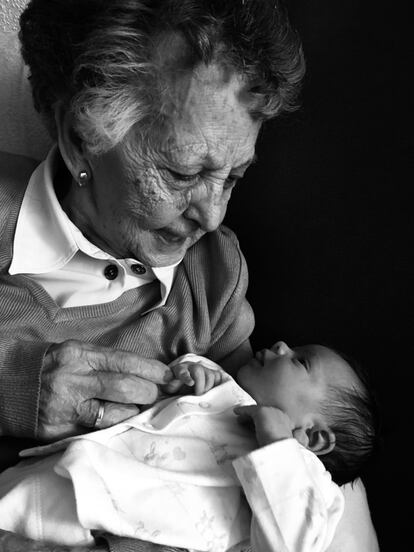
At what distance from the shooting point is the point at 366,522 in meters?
1.52

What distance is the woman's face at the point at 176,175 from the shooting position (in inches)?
52.1

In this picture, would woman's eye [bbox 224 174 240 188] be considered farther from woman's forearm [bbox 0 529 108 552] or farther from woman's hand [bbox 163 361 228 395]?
woman's forearm [bbox 0 529 108 552]

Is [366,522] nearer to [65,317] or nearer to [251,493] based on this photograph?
[251,493]

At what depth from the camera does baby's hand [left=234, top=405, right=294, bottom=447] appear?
127 cm

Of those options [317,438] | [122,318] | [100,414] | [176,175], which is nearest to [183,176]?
[176,175]

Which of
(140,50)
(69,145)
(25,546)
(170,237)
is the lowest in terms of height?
(25,546)

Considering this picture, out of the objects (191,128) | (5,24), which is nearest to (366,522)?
(191,128)

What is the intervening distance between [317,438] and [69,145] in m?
0.86

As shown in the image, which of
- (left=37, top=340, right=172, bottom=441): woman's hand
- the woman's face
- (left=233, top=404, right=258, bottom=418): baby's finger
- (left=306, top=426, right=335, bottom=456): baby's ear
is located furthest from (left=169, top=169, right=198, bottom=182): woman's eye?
(left=306, top=426, right=335, bottom=456): baby's ear

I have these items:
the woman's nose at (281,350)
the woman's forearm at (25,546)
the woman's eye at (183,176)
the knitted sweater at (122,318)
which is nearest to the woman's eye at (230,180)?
the woman's eye at (183,176)

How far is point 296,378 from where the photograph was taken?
1.45m

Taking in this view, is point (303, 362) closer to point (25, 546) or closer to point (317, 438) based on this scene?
point (317, 438)

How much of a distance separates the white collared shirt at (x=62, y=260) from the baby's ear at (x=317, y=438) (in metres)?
0.47

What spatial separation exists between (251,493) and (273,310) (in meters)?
0.64
